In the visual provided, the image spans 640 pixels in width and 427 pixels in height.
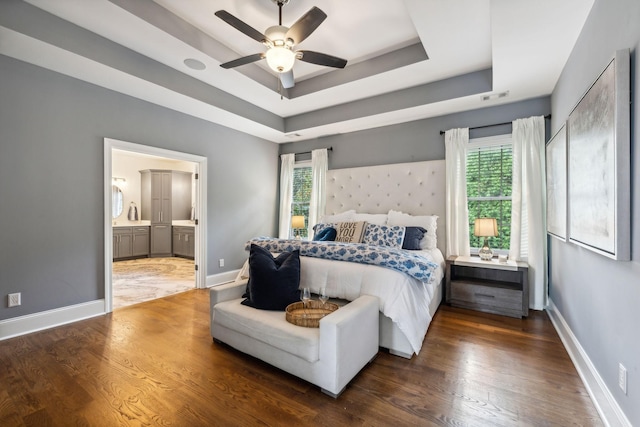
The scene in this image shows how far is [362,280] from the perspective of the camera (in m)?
2.44

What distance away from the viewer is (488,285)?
3352 millimetres

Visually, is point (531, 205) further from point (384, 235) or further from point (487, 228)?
point (384, 235)

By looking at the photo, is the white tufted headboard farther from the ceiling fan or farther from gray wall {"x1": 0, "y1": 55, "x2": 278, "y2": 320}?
gray wall {"x1": 0, "y1": 55, "x2": 278, "y2": 320}

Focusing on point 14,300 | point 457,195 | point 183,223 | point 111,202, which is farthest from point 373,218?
point 183,223

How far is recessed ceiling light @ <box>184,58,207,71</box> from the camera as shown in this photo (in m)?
3.16

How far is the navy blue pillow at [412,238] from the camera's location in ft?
12.0

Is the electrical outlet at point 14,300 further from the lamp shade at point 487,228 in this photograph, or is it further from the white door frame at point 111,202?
the lamp shade at point 487,228

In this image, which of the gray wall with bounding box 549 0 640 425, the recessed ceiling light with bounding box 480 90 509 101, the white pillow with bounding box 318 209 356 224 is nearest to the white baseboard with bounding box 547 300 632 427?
the gray wall with bounding box 549 0 640 425

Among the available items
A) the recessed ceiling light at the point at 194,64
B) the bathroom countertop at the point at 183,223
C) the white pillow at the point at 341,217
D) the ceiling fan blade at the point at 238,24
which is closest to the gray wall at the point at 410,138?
the white pillow at the point at 341,217

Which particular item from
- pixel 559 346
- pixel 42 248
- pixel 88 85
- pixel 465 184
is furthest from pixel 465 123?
pixel 42 248

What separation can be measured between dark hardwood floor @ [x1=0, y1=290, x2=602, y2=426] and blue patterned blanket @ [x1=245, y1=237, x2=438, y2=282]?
702 millimetres

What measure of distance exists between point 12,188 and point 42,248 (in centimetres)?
63

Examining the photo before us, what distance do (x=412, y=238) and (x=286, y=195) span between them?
2.81 meters

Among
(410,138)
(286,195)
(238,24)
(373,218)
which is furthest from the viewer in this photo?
(286,195)
